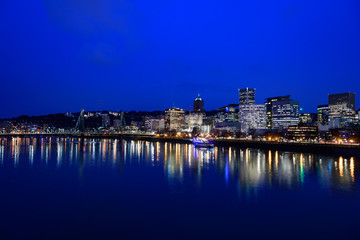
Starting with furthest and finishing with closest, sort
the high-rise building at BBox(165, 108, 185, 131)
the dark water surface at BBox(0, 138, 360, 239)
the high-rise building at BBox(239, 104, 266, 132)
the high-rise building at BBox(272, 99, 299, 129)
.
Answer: the high-rise building at BBox(165, 108, 185, 131) → the high-rise building at BBox(239, 104, 266, 132) → the high-rise building at BBox(272, 99, 299, 129) → the dark water surface at BBox(0, 138, 360, 239)

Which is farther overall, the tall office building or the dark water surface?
the tall office building

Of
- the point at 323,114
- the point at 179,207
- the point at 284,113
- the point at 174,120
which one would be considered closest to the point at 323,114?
the point at 323,114

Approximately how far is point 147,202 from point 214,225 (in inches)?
196

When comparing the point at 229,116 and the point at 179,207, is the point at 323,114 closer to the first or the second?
the point at 229,116

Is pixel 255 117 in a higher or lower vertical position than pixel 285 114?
lower

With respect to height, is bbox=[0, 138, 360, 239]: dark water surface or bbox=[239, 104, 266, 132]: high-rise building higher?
bbox=[239, 104, 266, 132]: high-rise building

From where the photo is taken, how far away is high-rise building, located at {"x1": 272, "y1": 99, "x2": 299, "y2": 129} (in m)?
152

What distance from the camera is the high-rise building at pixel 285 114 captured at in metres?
152

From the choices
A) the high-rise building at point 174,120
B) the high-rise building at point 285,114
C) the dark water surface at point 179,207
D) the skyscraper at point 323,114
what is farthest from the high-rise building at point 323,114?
the dark water surface at point 179,207

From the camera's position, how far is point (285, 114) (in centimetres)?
15312

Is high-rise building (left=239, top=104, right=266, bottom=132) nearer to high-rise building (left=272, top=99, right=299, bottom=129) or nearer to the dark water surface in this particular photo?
high-rise building (left=272, top=99, right=299, bottom=129)

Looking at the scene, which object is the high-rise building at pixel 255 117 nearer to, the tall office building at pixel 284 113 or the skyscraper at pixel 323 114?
the tall office building at pixel 284 113

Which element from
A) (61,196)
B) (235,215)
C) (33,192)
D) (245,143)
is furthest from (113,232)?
(245,143)

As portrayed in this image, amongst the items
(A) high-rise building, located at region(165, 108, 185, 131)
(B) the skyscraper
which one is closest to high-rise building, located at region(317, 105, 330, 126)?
(B) the skyscraper
